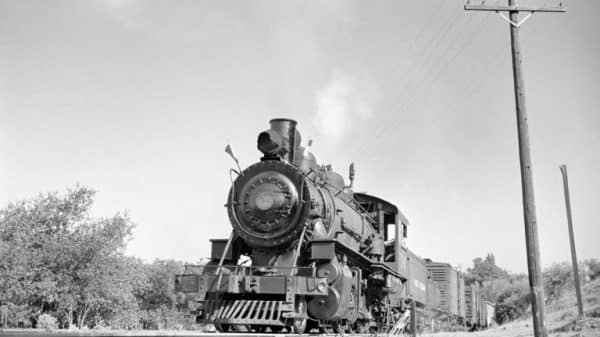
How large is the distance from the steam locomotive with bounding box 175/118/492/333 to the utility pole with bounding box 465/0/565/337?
3.57m

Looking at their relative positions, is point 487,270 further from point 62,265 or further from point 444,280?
point 62,265

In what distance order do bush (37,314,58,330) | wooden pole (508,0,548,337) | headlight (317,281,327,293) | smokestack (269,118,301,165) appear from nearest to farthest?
wooden pole (508,0,548,337) < headlight (317,281,327,293) < smokestack (269,118,301,165) < bush (37,314,58,330)

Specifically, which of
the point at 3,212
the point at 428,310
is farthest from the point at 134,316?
the point at 428,310

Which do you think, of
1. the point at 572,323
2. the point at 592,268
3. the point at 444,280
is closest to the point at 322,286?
the point at 572,323

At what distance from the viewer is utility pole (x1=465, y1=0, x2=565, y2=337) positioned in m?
9.70

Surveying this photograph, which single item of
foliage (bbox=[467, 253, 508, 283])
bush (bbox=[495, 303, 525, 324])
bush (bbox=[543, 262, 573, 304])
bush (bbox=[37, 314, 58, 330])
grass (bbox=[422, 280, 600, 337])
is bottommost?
bush (bbox=[37, 314, 58, 330])

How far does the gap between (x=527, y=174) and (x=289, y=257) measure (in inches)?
196

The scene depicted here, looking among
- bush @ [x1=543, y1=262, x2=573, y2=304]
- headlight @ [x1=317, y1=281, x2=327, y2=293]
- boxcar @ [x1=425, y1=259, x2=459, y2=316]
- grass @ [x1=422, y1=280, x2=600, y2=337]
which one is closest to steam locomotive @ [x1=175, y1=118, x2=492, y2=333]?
headlight @ [x1=317, y1=281, x2=327, y2=293]

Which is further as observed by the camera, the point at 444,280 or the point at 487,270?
the point at 487,270

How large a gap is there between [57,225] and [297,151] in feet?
44.7

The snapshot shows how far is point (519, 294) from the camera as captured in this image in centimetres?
3562

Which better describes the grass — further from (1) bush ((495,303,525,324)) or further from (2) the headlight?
(1) bush ((495,303,525,324))

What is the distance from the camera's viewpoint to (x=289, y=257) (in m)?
11.6

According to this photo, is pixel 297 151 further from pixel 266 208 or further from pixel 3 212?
pixel 3 212
